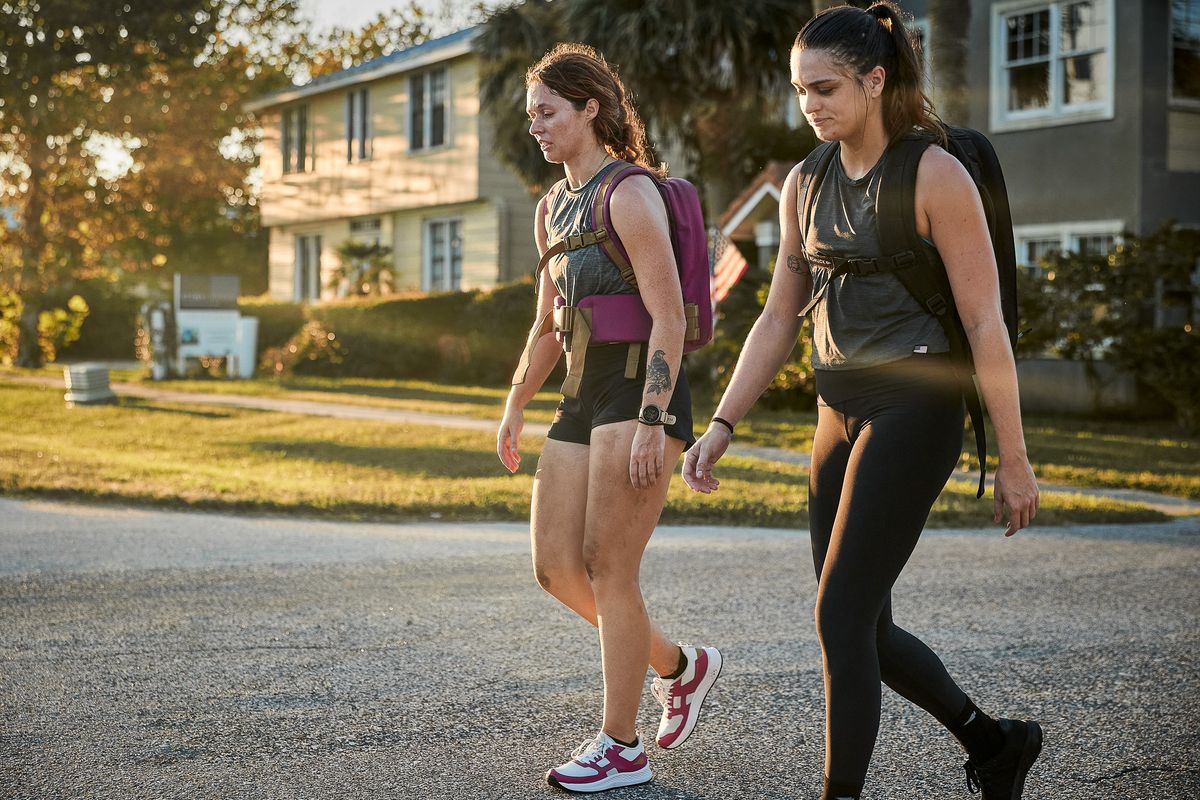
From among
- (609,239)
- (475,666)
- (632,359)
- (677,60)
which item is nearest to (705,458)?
(632,359)

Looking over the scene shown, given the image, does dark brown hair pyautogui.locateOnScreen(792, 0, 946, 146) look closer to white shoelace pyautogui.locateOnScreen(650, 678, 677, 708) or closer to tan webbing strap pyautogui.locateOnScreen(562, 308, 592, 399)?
tan webbing strap pyautogui.locateOnScreen(562, 308, 592, 399)

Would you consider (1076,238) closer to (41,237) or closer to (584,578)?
(584,578)

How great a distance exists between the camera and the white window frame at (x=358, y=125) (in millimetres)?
34250

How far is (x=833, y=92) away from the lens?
3176 millimetres

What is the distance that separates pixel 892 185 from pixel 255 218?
175 ft

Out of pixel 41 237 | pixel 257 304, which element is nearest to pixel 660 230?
pixel 257 304

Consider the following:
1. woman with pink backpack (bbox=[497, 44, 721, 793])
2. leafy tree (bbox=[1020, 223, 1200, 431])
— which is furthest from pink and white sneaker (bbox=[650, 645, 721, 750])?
leafy tree (bbox=[1020, 223, 1200, 431])

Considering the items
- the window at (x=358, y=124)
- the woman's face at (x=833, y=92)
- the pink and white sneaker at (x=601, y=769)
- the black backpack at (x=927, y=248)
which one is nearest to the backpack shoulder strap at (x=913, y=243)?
the black backpack at (x=927, y=248)

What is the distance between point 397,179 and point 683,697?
29.8 m

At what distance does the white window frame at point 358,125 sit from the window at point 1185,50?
19973 mm

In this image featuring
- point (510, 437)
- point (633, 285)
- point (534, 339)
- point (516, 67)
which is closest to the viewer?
point (633, 285)

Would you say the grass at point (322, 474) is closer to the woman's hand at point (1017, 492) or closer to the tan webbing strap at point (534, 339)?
the tan webbing strap at point (534, 339)

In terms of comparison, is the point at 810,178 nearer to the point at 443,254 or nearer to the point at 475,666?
the point at 475,666

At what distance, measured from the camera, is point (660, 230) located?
12.2 ft
